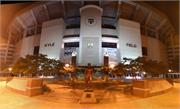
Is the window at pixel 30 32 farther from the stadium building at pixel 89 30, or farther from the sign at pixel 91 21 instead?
the sign at pixel 91 21

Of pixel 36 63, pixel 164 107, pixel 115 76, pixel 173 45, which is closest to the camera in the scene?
pixel 164 107

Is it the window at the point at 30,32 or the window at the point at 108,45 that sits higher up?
the window at the point at 30,32

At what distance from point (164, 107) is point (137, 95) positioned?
2.63 metres

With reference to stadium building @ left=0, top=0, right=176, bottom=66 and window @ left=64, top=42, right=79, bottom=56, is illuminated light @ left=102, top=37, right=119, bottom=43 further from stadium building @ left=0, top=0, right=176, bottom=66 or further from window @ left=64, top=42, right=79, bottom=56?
window @ left=64, top=42, right=79, bottom=56

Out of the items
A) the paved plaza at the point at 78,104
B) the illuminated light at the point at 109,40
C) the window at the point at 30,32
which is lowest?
the paved plaza at the point at 78,104

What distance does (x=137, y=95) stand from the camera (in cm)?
853

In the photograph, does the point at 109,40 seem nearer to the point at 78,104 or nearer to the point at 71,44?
the point at 71,44

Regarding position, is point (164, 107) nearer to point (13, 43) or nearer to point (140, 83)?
point (140, 83)

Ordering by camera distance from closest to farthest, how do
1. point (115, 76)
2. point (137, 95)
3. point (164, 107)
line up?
point (164, 107) < point (137, 95) < point (115, 76)

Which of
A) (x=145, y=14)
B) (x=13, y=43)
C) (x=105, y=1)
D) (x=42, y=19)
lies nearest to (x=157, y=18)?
(x=145, y=14)

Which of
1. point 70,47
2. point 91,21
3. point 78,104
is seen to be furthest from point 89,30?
point 78,104

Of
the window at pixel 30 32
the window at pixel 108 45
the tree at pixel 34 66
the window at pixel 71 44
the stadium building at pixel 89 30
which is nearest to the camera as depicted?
the tree at pixel 34 66

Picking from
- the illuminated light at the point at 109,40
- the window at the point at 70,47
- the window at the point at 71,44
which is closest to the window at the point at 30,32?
the window at the point at 71,44

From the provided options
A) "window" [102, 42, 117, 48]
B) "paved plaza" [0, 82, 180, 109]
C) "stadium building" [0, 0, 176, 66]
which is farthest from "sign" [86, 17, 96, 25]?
"paved plaza" [0, 82, 180, 109]
